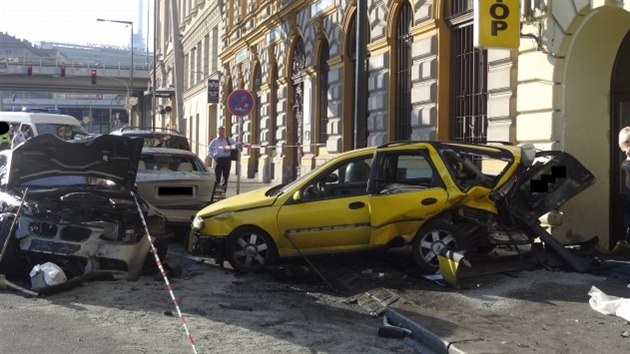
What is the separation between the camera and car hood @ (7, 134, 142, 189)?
816cm

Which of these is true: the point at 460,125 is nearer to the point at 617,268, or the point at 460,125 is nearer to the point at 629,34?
the point at 629,34

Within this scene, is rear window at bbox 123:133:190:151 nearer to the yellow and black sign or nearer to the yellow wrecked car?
the yellow wrecked car

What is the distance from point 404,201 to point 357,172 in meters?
1.10

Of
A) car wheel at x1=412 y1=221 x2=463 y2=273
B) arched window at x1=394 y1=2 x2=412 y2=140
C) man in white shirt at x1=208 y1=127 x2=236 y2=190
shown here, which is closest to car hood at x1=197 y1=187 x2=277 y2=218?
car wheel at x1=412 y1=221 x2=463 y2=273

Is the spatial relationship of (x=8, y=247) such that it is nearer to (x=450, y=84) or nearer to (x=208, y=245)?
(x=208, y=245)

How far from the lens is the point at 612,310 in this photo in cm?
666

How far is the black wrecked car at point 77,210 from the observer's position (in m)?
7.57

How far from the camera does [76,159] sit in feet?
27.6

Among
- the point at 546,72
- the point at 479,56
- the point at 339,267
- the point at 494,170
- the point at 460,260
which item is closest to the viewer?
the point at 460,260

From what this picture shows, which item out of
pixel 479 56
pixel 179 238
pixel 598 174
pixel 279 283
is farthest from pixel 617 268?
pixel 179 238

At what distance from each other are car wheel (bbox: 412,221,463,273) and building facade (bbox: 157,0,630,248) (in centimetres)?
260

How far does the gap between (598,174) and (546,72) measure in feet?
5.42

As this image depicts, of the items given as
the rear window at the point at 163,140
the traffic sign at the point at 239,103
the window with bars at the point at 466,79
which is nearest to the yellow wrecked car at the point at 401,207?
the window with bars at the point at 466,79

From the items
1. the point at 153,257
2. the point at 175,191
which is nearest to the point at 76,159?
the point at 153,257
